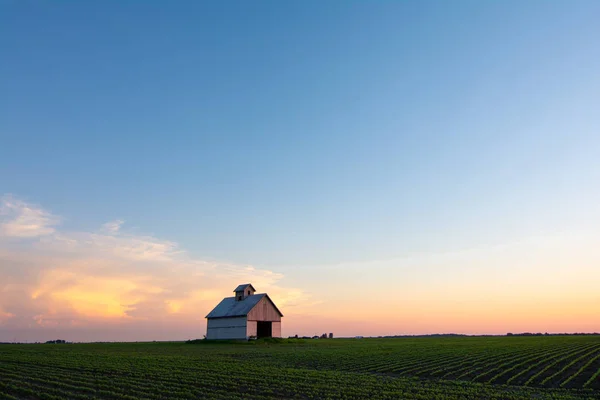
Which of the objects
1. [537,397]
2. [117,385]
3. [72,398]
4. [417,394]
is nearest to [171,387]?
[117,385]

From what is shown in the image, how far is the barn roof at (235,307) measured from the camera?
7481cm

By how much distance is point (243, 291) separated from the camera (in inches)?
3184

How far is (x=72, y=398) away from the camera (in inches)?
704

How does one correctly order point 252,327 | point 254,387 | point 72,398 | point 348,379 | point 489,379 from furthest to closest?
point 252,327 < point 489,379 < point 348,379 < point 254,387 < point 72,398

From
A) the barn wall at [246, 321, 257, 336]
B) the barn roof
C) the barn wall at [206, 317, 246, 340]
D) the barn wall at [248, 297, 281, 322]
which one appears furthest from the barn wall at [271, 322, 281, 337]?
the barn wall at [206, 317, 246, 340]

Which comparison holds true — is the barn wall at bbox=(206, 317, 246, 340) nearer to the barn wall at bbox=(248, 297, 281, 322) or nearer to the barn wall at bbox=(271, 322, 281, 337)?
the barn wall at bbox=(248, 297, 281, 322)

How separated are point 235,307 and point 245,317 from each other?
17.3 feet

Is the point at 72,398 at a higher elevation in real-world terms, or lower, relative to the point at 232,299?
lower

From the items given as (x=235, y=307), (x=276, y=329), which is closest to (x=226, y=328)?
(x=235, y=307)

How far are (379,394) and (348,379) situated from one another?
5179mm

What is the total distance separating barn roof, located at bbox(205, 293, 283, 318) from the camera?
74812mm

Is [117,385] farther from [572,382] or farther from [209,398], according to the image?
[572,382]

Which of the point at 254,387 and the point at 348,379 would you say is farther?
the point at 348,379

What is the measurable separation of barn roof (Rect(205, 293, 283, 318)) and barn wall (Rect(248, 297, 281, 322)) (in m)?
0.52
